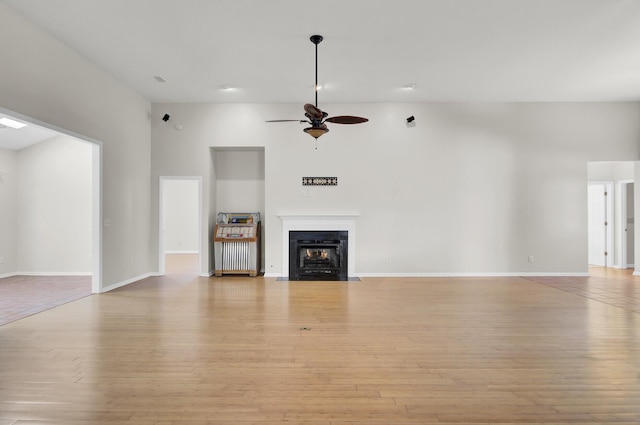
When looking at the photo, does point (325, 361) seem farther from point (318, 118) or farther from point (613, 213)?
point (613, 213)

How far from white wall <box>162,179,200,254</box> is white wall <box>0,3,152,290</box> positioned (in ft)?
15.3

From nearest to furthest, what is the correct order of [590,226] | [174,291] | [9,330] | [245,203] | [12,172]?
[9,330]
[174,291]
[12,172]
[245,203]
[590,226]

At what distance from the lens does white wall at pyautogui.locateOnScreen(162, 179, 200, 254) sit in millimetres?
11547

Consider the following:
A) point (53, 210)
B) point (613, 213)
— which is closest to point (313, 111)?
point (53, 210)

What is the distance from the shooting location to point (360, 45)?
4.60 metres

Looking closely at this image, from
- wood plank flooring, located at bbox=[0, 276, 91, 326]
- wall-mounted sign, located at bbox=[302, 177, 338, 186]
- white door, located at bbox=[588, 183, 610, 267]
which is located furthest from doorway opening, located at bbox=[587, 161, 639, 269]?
wood plank flooring, located at bbox=[0, 276, 91, 326]

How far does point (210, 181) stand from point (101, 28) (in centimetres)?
330

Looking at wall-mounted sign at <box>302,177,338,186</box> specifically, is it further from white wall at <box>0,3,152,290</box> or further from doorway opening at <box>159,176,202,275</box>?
doorway opening at <box>159,176,202,275</box>

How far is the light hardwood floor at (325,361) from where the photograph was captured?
2.13 metres

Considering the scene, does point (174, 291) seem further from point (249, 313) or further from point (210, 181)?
point (210, 181)

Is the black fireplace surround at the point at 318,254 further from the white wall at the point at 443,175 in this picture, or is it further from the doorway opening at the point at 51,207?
the doorway opening at the point at 51,207

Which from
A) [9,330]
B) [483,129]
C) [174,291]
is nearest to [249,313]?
[174,291]

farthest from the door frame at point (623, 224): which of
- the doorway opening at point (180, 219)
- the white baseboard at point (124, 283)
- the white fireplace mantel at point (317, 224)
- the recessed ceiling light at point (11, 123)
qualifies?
the recessed ceiling light at point (11, 123)

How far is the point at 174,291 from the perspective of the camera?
5.59 metres
